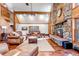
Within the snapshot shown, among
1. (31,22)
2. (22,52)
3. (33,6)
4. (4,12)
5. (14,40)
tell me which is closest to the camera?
(22,52)

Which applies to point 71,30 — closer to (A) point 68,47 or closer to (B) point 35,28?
(A) point 68,47

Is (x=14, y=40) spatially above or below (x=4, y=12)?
below

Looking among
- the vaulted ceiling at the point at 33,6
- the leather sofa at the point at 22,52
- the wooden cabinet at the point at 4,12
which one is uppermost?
the vaulted ceiling at the point at 33,6

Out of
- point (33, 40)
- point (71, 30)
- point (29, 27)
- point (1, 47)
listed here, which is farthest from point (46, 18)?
point (1, 47)

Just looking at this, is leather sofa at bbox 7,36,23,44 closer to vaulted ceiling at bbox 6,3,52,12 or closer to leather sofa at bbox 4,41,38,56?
vaulted ceiling at bbox 6,3,52,12

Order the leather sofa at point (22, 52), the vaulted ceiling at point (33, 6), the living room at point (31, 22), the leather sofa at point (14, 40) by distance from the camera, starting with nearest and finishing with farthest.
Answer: the leather sofa at point (22, 52)
the leather sofa at point (14, 40)
the living room at point (31, 22)
the vaulted ceiling at point (33, 6)

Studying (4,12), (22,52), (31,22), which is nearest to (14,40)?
(4,12)

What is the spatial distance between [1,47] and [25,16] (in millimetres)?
13467

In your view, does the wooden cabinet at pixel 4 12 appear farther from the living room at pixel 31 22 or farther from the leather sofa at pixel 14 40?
the leather sofa at pixel 14 40

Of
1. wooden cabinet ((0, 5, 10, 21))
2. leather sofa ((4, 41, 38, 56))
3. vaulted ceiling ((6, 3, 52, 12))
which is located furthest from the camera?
vaulted ceiling ((6, 3, 52, 12))

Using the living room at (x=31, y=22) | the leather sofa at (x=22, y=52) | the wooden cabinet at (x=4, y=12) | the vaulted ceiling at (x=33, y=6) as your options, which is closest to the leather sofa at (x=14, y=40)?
the living room at (x=31, y=22)

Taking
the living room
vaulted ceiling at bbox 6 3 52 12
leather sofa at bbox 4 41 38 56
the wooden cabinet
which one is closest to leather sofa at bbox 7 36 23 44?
the living room

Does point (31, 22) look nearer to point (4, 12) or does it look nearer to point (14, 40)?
point (4, 12)

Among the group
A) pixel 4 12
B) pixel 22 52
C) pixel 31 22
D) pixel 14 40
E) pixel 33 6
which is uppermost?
pixel 33 6
